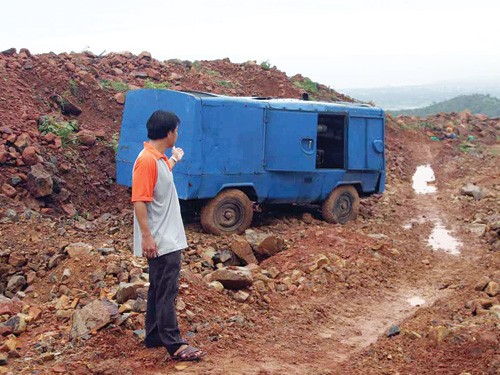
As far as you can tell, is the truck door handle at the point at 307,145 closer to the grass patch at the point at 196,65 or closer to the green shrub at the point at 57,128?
the green shrub at the point at 57,128

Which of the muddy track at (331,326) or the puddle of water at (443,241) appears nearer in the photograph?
the muddy track at (331,326)

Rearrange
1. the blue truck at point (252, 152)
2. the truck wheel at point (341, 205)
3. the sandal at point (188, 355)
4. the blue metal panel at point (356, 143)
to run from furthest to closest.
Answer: the truck wheel at point (341, 205)
the blue metal panel at point (356, 143)
the blue truck at point (252, 152)
the sandal at point (188, 355)

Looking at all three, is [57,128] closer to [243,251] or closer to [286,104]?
[286,104]

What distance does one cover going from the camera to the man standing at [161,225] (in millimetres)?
4434

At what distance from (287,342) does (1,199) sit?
5.92 meters

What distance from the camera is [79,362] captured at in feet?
15.2

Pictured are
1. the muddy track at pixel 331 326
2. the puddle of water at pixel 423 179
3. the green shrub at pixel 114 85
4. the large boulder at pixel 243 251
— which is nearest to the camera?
the muddy track at pixel 331 326

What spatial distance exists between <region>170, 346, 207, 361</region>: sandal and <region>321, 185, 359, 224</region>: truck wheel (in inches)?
246

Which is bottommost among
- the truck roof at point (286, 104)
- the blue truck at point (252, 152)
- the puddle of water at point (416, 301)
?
the puddle of water at point (416, 301)

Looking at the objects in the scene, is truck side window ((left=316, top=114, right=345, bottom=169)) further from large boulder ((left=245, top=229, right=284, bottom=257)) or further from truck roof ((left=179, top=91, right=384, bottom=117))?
large boulder ((left=245, top=229, right=284, bottom=257))

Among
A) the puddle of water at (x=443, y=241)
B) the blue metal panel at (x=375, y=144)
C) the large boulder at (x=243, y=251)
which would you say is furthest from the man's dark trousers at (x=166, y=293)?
the blue metal panel at (x=375, y=144)

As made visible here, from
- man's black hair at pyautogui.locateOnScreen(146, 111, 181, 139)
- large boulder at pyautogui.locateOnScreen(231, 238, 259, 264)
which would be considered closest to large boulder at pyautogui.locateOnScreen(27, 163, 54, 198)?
large boulder at pyautogui.locateOnScreen(231, 238, 259, 264)

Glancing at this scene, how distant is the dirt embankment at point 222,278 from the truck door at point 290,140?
3.35 ft

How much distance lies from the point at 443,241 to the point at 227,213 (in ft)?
11.4
